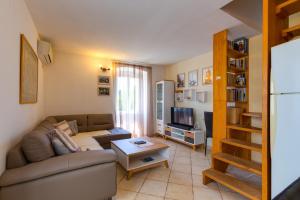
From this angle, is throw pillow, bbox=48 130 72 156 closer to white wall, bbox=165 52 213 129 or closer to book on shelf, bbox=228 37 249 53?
book on shelf, bbox=228 37 249 53

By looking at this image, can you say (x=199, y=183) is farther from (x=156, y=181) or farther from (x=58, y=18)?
(x=58, y=18)

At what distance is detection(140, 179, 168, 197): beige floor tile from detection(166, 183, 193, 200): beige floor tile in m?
0.07

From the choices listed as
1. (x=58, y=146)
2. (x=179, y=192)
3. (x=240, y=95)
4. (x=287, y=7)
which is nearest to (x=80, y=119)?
(x=58, y=146)

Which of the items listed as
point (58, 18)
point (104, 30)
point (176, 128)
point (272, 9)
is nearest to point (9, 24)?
point (58, 18)

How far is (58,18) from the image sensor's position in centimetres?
220

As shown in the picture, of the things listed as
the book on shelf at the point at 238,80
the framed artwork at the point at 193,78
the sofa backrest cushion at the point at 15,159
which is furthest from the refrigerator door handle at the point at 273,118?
the framed artwork at the point at 193,78

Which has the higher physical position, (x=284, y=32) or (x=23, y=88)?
(x=284, y=32)

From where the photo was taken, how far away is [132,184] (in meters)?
2.16

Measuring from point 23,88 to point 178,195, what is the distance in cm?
223

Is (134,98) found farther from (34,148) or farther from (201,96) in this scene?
(34,148)

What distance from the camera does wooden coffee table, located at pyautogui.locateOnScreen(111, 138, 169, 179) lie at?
2293mm

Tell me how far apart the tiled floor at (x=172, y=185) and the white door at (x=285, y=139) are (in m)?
0.84

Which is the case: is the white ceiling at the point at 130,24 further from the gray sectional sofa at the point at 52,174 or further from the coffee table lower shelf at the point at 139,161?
the coffee table lower shelf at the point at 139,161

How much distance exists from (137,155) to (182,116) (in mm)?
1983
